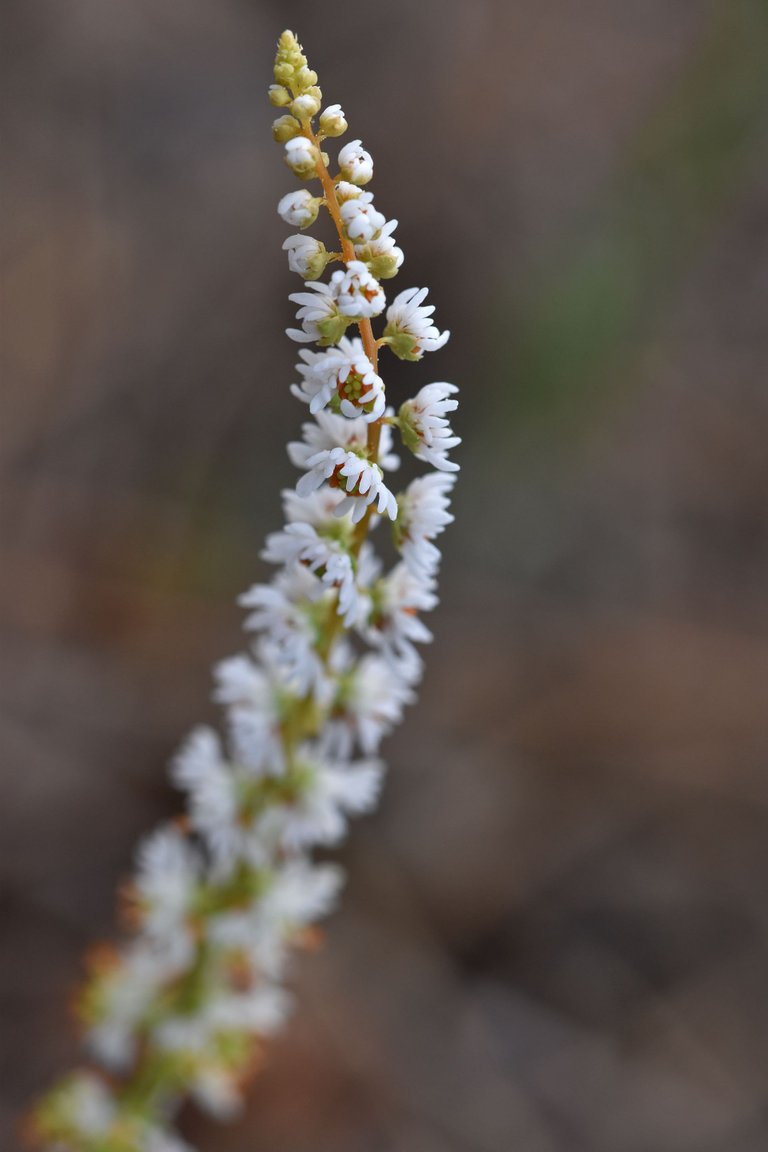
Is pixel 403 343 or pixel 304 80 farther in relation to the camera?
pixel 403 343

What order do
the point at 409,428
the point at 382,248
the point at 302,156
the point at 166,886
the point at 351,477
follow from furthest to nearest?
the point at 166,886
the point at 409,428
the point at 351,477
the point at 382,248
the point at 302,156

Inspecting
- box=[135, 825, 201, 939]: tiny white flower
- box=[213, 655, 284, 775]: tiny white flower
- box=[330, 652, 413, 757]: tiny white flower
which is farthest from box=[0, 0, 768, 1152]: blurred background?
box=[330, 652, 413, 757]: tiny white flower

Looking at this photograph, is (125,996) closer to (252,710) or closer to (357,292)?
(252,710)

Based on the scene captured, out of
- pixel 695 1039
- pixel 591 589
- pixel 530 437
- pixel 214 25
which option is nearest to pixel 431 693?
pixel 591 589

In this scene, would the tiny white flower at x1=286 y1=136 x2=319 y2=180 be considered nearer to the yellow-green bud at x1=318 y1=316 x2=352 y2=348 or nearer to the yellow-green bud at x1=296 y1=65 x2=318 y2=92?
the yellow-green bud at x1=296 y1=65 x2=318 y2=92

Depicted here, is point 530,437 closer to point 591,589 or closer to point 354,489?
point 591,589

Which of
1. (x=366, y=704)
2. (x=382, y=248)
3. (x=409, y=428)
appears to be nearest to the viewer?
(x=382, y=248)

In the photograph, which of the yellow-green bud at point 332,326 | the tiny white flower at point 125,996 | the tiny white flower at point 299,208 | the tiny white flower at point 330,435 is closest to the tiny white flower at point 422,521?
the tiny white flower at point 330,435

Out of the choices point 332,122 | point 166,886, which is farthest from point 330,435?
point 166,886
